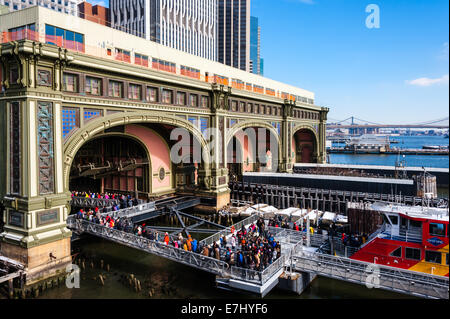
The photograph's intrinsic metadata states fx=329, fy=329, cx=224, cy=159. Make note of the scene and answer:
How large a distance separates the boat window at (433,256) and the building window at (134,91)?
24643 millimetres

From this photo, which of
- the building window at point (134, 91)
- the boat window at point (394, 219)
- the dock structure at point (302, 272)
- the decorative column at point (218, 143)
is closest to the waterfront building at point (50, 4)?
the decorative column at point (218, 143)

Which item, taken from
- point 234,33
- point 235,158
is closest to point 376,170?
point 235,158

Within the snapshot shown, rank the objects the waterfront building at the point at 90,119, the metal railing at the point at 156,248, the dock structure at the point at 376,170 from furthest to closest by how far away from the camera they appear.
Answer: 1. the dock structure at the point at 376,170
2. the waterfront building at the point at 90,119
3. the metal railing at the point at 156,248

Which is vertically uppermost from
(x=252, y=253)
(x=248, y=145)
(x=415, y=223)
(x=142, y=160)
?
(x=248, y=145)

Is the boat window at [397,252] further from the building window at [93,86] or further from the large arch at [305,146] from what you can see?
the large arch at [305,146]

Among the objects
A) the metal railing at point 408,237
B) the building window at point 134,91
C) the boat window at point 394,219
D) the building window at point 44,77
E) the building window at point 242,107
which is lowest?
the metal railing at point 408,237

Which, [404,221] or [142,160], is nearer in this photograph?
[404,221]

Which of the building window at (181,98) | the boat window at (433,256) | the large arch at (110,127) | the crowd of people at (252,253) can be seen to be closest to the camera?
the boat window at (433,256)

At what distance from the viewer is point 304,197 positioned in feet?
129

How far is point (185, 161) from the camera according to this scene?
42.4 m

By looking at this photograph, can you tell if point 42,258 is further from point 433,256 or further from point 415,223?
point 433,256

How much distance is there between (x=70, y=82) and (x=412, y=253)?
2481 cm

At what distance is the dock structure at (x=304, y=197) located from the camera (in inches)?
1390
